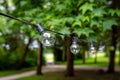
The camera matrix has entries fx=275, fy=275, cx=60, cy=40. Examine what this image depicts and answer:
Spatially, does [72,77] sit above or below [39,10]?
below

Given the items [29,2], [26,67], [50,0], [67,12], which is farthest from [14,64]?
[67,12]

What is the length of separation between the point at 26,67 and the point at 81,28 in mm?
13939

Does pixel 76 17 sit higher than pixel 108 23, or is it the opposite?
pixel 76 17

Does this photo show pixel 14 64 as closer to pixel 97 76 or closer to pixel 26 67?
pixel 26 67

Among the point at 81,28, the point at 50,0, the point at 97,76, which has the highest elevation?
the point at 50,0

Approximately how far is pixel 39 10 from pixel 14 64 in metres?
9.73

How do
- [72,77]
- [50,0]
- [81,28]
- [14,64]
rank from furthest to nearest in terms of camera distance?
1. [14,64]
2. [72,77]
3. [50,0]
4. [81,28]

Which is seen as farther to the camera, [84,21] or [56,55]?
[56,55]

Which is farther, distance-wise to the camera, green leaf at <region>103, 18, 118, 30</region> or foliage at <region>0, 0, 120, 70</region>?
green leaf at <region>103, 18, 118, 30</region>

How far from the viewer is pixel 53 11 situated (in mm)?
12125

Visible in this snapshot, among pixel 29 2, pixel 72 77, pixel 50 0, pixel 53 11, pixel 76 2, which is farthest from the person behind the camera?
pixel 72 77

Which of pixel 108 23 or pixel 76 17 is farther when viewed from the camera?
pixel 76 17

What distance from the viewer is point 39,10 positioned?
13.3 metres

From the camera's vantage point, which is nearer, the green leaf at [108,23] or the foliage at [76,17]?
the foliage at [76,17]
